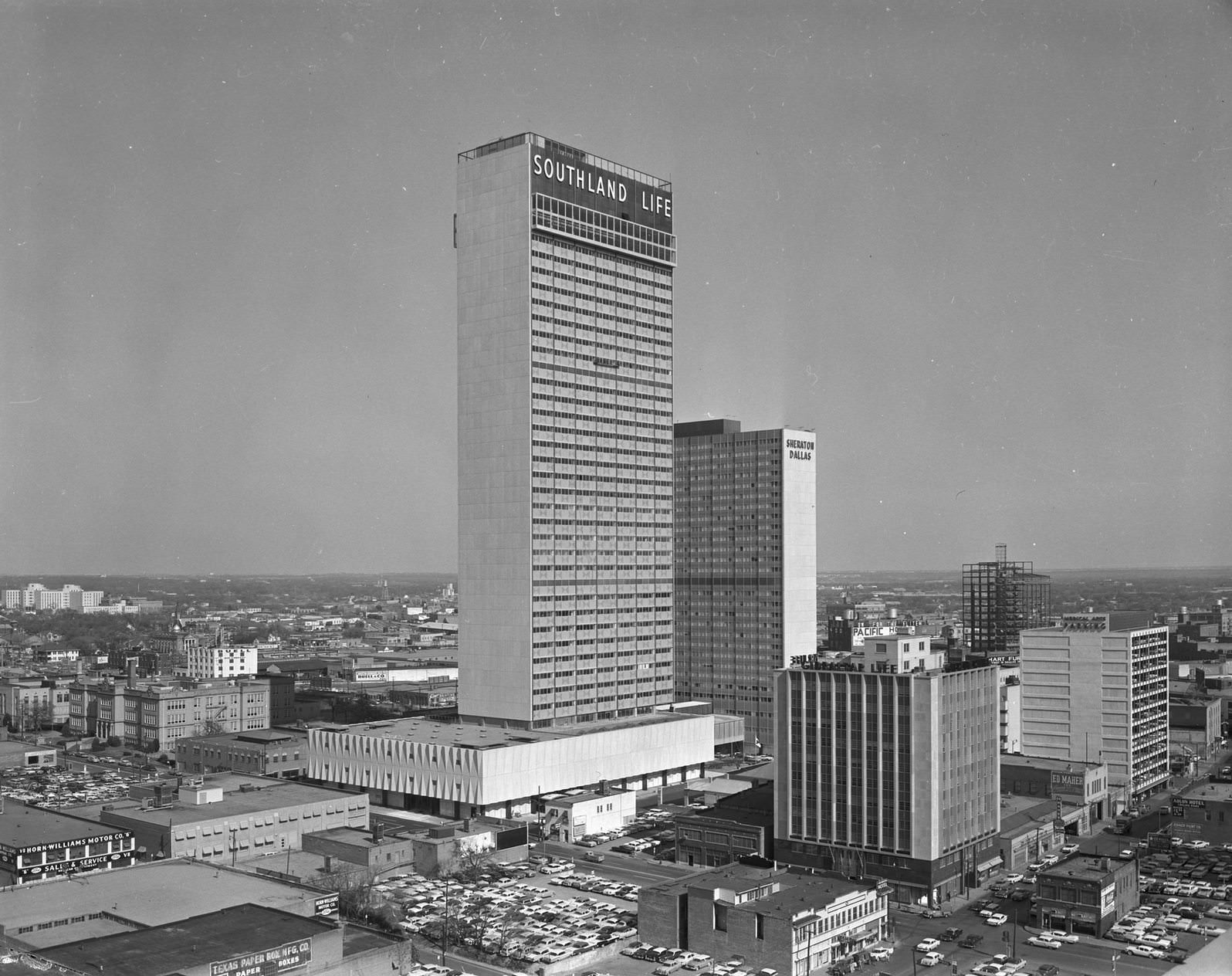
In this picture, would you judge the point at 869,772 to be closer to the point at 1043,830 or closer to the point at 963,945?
the point at 963,945

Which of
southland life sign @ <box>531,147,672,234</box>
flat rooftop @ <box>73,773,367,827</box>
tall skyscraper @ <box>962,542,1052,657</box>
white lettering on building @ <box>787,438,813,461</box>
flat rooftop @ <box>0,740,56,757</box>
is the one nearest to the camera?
flat rooftop @ <box>73,773,367,827</box>

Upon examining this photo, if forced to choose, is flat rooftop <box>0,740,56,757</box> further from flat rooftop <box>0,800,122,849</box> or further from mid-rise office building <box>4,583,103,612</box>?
flat rooftop <box>0,800,122,849</box>

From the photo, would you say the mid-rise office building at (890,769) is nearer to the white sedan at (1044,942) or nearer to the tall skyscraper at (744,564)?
the white sedan at (1044,942)

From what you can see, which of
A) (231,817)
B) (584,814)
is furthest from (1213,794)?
(231,817)

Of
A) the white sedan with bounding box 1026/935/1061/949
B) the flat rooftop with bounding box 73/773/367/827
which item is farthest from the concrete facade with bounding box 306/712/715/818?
the white sedan with bounding box 1026/935/1061/949

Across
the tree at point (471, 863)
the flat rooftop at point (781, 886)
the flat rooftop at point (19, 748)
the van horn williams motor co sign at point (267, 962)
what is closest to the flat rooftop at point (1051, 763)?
the flat rooftop at point (781, 886)
